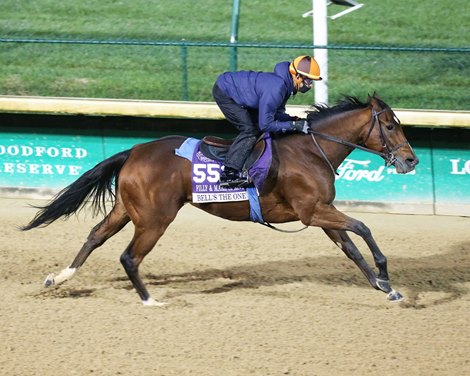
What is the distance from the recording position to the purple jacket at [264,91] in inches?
316

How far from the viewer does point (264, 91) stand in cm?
805

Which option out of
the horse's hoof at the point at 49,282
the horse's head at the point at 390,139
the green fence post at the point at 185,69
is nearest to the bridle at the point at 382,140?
the horse's head at the point at 390,139

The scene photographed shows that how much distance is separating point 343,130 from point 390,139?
424 mm

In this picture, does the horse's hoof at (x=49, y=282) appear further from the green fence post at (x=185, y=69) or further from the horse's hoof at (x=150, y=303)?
the green fence post at (x=185, y=69)

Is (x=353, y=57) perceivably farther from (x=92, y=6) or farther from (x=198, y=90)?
(x=92, y=6)

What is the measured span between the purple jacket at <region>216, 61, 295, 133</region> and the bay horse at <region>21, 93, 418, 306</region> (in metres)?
0.40

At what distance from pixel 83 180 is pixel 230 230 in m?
2.82

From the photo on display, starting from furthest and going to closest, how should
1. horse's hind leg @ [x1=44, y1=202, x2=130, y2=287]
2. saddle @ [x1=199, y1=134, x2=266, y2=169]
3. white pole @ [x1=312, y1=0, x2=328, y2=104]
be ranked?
white pole @ [x1=312, y1=0, x2=328, y2=104], horse's hind leg @ [x1=44, y1=202, x2=130, y2=287], saddle @ [x1=199, y1=134, x2=266, y2=169]

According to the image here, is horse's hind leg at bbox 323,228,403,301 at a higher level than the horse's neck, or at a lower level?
lower

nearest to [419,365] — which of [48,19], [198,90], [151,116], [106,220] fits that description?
[106,220]

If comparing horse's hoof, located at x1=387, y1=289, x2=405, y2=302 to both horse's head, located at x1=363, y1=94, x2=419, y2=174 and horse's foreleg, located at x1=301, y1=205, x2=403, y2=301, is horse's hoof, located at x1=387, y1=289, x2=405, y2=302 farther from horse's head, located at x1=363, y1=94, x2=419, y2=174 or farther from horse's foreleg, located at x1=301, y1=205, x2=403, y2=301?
horse's head, located at x1=363, y1=94, x2=419, y2=174

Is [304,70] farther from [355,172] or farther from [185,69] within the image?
[185,69]

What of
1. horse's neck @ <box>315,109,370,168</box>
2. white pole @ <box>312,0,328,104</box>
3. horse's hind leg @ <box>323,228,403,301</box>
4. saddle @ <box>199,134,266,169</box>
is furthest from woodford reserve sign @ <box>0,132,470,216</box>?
saddle @ <box>199,134,266,169</box>

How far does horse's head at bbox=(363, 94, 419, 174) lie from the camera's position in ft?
27.5
